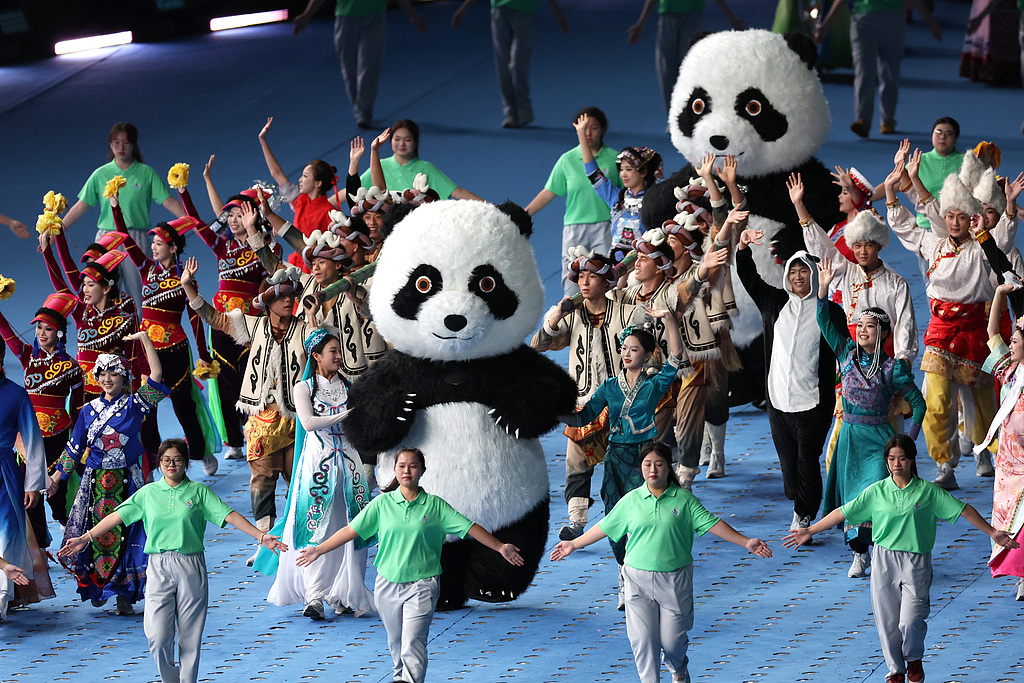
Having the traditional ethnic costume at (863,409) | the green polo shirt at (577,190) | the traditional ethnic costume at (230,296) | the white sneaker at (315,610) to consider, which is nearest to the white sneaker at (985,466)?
the traditional ethnic costume at (863,409)

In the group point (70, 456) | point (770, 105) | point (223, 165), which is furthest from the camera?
point (223, 165)

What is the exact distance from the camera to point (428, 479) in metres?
6.61

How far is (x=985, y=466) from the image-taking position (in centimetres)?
834

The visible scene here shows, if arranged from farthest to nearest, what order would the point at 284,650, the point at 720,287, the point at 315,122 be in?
the point at 315,122, the point at 720,287, the point at 284,650

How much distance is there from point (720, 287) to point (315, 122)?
812 centimetres

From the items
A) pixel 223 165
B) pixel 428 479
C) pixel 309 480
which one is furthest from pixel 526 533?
pixel 223 165

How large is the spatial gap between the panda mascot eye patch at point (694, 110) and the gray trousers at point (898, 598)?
379 cm

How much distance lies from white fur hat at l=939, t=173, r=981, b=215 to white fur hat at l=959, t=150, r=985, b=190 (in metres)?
0.74

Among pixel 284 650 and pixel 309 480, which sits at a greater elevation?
pixel 309 480

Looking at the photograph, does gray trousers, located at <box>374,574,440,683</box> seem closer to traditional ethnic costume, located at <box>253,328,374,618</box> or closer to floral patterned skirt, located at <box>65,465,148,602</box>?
traditional ethnic costume, located at <box>253,328,374,618</box>

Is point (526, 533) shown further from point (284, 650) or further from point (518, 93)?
point (518, 93)

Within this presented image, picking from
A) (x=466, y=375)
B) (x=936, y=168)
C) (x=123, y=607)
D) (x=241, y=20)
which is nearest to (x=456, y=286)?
(x=466, y=375)

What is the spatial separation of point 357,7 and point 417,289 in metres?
8.11

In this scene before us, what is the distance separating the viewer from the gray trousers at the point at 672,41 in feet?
45.5
